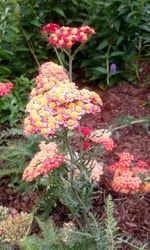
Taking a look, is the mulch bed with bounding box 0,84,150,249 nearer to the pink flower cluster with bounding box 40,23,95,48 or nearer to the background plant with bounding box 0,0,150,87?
the background plant with bounding box 0,0,150,87

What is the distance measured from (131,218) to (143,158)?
0.60m

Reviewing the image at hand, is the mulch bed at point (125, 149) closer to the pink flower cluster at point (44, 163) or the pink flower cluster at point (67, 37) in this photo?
the pink flower cluster at point (44, 163)

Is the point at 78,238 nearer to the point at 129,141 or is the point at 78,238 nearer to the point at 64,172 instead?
the point at 64,172

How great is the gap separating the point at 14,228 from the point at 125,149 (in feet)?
4.64

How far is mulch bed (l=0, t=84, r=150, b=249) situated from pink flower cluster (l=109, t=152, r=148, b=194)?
0.59 feet

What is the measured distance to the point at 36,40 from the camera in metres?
4.45

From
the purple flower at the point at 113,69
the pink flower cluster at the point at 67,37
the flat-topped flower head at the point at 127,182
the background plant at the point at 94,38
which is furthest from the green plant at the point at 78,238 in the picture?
the background plant at the point at 94,38

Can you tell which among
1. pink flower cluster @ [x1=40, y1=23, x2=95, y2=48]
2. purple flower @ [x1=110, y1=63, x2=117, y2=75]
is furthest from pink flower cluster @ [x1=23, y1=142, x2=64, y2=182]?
purple flower @ [x1=110, y1=63, x2=117, y2=75]

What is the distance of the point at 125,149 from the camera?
3680 millimetres

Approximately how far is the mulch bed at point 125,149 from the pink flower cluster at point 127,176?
0.18 meters

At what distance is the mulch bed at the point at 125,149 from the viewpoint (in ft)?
10.0

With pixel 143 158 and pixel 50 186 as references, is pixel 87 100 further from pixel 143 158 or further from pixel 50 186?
pixel 143 158

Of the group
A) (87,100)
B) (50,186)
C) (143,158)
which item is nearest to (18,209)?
(50,186)

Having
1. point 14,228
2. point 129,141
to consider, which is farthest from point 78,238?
point 129,141
